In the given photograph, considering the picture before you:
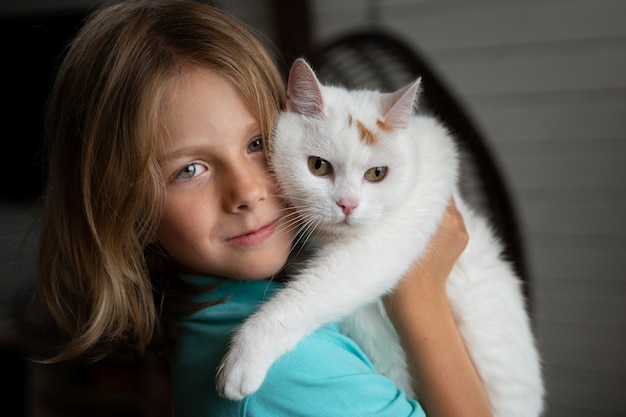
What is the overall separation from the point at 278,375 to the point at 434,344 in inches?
12.2

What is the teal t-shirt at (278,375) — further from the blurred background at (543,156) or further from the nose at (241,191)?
the blurred background at (543,156)

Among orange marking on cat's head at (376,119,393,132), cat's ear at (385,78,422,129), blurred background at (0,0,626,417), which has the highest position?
cat's ear at (385,78,422,129)

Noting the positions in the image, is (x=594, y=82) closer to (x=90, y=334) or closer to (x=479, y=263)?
(x=479, y=263)

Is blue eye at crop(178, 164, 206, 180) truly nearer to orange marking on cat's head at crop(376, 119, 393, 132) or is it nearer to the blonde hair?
the blonde hair

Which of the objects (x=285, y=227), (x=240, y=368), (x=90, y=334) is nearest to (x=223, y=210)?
(x=285, y=227)

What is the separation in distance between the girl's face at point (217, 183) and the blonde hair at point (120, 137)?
2 cm

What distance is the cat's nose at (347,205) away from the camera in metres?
1.03

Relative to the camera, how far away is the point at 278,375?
3.11ft

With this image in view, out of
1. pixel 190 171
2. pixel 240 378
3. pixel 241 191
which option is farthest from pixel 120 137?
pixel 240 378

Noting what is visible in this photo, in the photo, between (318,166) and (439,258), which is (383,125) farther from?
(439,258)

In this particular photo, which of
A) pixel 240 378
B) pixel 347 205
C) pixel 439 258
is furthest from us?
pixel 439 258

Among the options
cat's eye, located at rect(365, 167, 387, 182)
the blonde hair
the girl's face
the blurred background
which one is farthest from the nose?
the blurred background

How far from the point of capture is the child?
0.96 meters

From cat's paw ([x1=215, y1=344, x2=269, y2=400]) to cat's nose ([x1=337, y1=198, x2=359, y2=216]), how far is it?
30 centimetres
